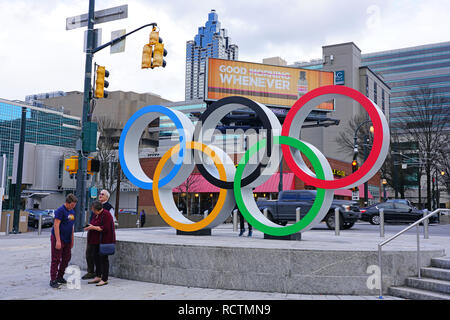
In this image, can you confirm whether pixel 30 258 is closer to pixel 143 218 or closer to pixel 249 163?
pixel 249 163

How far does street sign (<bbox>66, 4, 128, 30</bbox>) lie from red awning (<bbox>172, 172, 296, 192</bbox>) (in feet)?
85.0

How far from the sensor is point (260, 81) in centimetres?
3953

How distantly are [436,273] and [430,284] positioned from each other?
40 cm

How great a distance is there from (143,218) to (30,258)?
62.8 ft

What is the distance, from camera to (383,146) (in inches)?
357

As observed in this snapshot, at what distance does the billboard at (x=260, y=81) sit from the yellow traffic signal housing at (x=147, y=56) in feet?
77.8

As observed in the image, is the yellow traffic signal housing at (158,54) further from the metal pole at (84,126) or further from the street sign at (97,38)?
the metal pole at (84,126)

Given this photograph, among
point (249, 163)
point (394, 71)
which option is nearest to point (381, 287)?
point (249, 163)

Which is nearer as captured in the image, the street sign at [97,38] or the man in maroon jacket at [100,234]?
the man in maroon jacket at [100,234]

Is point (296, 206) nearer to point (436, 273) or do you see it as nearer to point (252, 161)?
point (252, 161)

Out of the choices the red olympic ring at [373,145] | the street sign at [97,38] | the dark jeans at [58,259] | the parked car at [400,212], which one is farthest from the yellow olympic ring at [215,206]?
the parked car at [400,212]

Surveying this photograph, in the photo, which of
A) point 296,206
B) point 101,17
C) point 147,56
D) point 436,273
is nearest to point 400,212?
point 296,206

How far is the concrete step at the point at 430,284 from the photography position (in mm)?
6730

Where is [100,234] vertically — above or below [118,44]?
below
